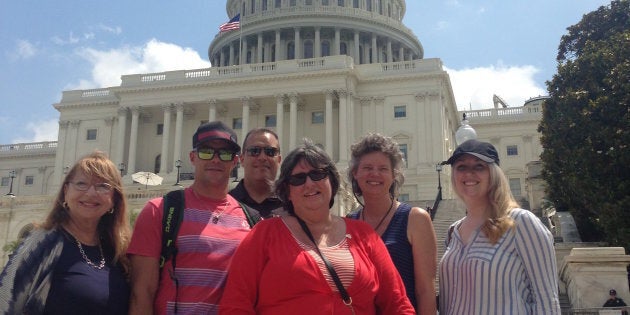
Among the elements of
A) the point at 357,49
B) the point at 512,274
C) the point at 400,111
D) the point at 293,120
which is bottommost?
the point at 512,274

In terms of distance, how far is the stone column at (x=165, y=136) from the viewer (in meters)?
51.9

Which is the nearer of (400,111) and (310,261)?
(310,261)

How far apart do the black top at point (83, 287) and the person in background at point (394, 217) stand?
2.20 metres

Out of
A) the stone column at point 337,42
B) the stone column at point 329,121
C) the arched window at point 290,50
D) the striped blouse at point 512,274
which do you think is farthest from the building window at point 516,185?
the striped blouse at point 512,274

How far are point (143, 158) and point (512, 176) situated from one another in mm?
36649

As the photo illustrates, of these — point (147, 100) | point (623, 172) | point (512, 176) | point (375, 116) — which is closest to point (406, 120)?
point (375, 116)

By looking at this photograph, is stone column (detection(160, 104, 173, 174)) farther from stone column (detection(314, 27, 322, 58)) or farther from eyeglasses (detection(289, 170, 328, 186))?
eyeglasses (detection(289, 170, 328, 186))

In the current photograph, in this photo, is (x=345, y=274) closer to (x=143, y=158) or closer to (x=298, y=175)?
(x=298, y=175)

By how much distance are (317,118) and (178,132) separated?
12.1 m

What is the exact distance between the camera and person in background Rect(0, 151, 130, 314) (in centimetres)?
450

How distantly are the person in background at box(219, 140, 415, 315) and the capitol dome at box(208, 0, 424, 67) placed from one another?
218 ft

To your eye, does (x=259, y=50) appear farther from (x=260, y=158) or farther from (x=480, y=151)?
(x=480, y=151)

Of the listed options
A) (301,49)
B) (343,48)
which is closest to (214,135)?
(301,49)

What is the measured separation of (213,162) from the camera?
542 cm
